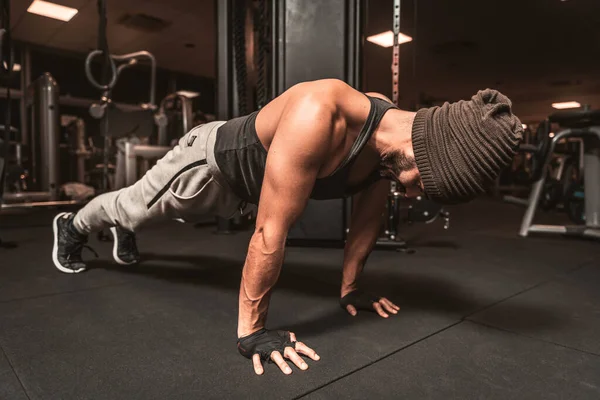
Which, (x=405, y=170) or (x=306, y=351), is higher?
(x=405, y=170)

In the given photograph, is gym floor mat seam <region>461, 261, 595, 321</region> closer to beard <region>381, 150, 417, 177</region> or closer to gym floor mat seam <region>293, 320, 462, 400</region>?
gym floor mat seam <region>293, 320, 462, 400</region>

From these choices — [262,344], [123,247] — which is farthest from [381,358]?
[123,247]

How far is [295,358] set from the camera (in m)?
0.96

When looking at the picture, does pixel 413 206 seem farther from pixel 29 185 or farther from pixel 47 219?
pixel 29 185

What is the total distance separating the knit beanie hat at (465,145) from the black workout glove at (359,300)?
48 cm

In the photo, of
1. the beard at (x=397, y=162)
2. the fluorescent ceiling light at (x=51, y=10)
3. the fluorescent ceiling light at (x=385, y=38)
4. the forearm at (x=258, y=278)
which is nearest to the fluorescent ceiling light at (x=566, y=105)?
the fluorescent ceiling light at (x=385, y=38)

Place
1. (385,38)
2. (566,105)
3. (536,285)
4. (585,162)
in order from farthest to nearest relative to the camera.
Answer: (566,105)
(385,38)
(585,162)
(536,285)

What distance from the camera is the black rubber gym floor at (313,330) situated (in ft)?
2.85

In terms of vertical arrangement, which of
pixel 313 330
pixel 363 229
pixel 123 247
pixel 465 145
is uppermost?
pixel 465 145

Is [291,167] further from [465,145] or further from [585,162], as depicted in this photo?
[585,162]

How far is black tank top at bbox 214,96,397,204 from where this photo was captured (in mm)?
1046

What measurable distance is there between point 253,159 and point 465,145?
21.2 inches

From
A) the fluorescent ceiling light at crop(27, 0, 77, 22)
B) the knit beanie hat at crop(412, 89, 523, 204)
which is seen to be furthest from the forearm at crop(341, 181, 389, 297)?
the fluorescent ceiling light at crop(27, 0, 77, 22)

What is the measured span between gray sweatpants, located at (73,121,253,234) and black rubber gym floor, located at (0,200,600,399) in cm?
30
